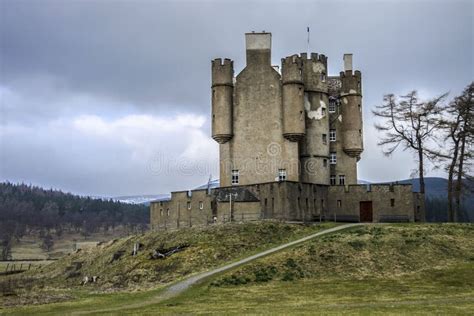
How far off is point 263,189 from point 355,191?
9.70 meters

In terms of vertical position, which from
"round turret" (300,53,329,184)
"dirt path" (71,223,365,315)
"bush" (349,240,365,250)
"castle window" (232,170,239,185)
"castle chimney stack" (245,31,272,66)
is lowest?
"dirt path" (71,223,365,315)

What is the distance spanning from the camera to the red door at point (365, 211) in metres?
58.5

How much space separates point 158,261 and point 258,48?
26.0 metres

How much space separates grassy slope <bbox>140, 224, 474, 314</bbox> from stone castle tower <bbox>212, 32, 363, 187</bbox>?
1407 centimetres

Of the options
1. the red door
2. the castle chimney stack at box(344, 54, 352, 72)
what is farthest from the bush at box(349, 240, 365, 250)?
the castle chimney stack at box(344, 54, 352, 72)

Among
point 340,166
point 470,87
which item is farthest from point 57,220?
point 470,87

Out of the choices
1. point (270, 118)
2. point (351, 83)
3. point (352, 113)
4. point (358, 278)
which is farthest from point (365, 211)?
point (358, 278)

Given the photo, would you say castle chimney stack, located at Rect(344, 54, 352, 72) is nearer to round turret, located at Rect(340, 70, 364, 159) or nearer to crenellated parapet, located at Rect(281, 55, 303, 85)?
round turret, located at Rect(340, 70, 364, 159)

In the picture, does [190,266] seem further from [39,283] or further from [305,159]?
[305,159]

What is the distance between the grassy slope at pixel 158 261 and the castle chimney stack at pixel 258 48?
1797 cm

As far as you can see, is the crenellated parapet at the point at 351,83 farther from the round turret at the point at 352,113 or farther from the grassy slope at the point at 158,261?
the grassy slope at the point at 158,261

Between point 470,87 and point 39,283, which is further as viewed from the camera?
point 470,87

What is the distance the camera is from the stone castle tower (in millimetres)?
60094

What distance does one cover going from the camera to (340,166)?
65.4m
